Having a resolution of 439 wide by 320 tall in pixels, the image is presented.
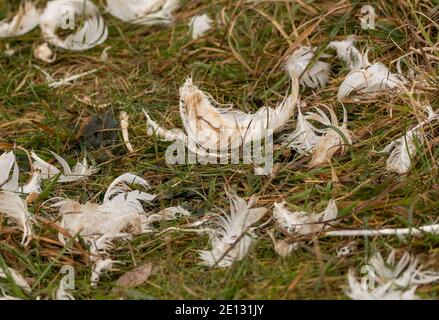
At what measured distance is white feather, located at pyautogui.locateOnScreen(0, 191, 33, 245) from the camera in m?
2.19

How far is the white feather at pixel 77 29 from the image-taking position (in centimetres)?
312

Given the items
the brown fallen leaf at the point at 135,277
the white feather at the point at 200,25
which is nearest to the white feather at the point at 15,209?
the brown fallen leaf at the point at 135,277

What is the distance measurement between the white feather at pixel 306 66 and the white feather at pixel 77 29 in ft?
2.52

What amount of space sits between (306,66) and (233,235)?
30.5 inches

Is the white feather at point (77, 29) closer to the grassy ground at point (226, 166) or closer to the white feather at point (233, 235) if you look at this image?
the grassy ground at point (226, 166)

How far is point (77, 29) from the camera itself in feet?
10.4

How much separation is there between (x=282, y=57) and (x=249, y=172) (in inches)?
21.8

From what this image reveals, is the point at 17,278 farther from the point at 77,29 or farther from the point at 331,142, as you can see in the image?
the point at 77,29

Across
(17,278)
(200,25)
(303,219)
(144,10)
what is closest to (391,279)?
(303,219)

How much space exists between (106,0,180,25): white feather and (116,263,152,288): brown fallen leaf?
1308 mm

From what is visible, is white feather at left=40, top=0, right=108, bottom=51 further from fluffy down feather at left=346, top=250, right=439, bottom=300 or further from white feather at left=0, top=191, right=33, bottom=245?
fluffy down feather at left=346, top=250, right=439, bottom=300

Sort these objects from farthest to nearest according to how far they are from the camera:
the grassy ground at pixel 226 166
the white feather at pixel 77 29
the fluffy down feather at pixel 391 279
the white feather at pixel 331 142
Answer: the white feather at pixel 77 29 → the white feather at pixel 331 142 → the grassy ground at pixel 226 166 → the fluffy down feather at pixel 391 279

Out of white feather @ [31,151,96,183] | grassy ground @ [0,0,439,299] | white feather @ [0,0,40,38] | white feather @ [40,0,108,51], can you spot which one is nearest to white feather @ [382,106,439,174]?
grassy ground @ [0,0,439,299]
